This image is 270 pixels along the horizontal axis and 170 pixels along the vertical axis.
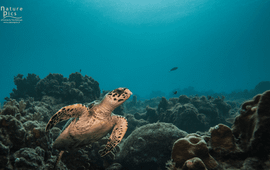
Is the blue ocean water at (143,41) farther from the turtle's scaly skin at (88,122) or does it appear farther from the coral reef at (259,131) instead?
the coral reef at (259,131)

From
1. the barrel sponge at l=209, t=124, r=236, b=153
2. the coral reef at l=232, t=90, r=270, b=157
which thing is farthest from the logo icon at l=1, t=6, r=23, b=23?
the coral reef at l=232, t=90, r=270, b=157

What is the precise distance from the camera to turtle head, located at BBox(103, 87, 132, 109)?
116 inches

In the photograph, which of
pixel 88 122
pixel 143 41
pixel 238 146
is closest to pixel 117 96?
pixel 88 122

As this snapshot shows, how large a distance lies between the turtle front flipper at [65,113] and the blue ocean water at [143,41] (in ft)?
230

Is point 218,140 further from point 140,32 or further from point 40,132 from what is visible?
point 140,32

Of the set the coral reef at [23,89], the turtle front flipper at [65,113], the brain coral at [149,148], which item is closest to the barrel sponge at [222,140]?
the brain coral at [149,148]

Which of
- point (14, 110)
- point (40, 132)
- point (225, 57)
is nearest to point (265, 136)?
point (40, 132)

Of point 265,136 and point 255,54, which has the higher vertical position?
point 255,54

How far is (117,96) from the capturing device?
119 inches

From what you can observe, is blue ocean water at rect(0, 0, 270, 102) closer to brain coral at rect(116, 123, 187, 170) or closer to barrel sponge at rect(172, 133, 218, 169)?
brain coral at rect(116, 123, 187, 170)

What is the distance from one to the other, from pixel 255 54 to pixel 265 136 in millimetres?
141195

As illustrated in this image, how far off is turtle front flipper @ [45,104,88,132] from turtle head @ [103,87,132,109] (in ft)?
2.36

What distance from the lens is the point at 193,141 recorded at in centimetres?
183

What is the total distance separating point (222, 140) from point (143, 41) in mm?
133044
